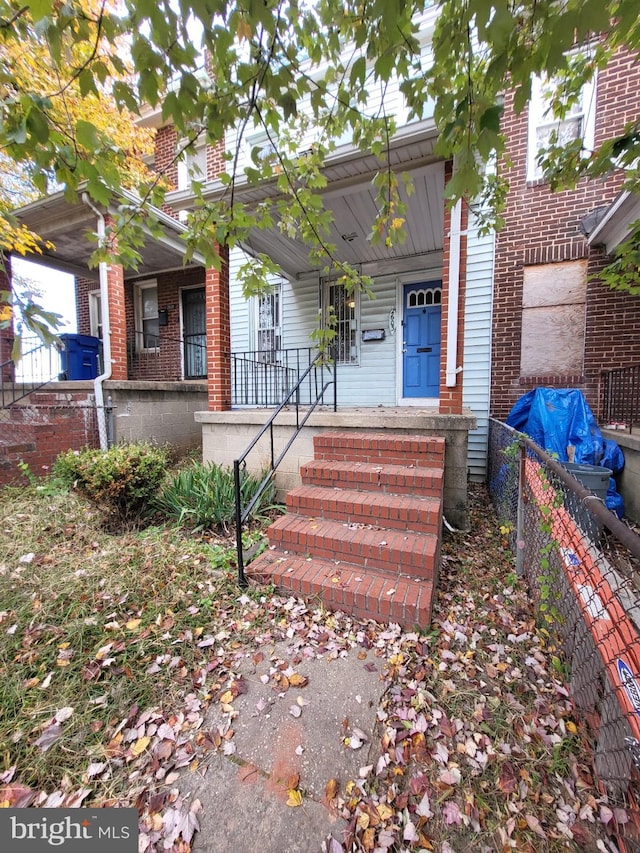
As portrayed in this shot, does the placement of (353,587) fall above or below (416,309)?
below

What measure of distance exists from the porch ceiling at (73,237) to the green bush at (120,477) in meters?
2.68

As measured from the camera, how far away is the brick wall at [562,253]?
532 cm

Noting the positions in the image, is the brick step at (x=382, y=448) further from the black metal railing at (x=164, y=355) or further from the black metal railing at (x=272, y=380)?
the black metal railing at (x=164, y=355)

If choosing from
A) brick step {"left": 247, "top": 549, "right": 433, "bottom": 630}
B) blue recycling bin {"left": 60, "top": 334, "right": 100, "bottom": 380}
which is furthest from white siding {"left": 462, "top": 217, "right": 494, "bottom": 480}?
blue recycling bin {"left": 60, "top": 334, "right": 100, "bottom": 380}

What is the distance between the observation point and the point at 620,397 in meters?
5.24

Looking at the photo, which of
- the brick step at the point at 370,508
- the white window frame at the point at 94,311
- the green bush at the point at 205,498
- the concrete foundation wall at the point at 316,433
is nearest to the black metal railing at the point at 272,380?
the concrete foundation wall at the point at 316,433

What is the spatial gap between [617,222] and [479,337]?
2204 mm

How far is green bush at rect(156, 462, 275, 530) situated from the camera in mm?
3678

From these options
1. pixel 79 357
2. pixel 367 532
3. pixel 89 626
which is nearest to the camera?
pixel 89 626

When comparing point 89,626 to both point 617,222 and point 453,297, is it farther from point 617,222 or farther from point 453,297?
point 617,222

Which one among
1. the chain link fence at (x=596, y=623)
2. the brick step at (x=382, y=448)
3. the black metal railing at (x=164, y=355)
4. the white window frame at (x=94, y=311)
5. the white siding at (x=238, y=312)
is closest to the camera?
the chain link fence at (x=596, y=623)

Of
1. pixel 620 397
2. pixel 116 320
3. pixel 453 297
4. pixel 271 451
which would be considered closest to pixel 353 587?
pixel 271 451

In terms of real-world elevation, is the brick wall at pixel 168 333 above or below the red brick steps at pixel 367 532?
above

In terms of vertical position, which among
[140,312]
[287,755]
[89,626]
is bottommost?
[287,755]
